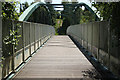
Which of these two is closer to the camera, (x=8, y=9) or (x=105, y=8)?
(x=8, y=9)

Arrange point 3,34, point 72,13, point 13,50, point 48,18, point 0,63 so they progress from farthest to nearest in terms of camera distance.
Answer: point 72,13 → point 48,18 → point 13,50 → point 3,34 → point 0,63

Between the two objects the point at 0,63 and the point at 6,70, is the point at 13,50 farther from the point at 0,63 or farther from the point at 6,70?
the point at 0,63

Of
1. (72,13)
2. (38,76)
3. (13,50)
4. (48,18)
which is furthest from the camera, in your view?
(72,13)

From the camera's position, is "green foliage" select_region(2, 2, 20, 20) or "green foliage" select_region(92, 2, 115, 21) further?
"green foliage" select_region(92, 2, 115, 21)

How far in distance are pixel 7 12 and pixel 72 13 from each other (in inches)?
3023

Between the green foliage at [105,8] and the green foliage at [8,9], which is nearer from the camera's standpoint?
the green foliage at [8,9]

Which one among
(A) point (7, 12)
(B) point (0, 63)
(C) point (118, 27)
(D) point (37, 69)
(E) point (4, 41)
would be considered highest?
(A) point (7, 12)

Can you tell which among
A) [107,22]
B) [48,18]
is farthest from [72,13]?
[107,22]

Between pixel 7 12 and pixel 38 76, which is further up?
pixel 7 12

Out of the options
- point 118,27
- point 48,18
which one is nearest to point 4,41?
point 118,27

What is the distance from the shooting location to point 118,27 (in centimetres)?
589

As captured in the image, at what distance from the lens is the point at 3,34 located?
5828 mm

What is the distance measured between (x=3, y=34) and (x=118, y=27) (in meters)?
3.26

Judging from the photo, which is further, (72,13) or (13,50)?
(72,13)
